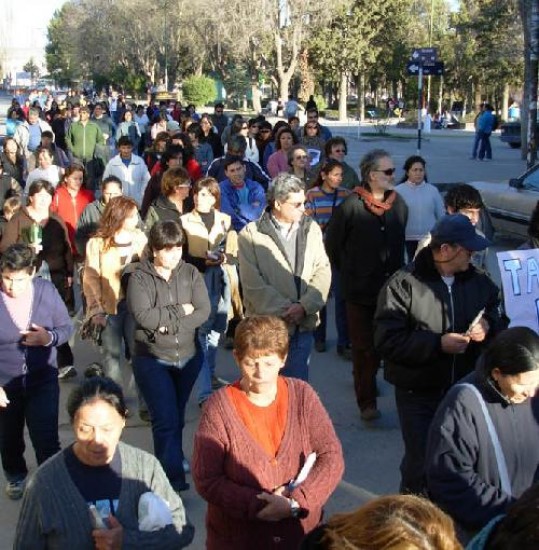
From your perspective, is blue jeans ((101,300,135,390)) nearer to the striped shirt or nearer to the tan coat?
the tan coat

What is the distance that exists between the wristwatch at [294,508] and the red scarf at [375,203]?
10.7 ft

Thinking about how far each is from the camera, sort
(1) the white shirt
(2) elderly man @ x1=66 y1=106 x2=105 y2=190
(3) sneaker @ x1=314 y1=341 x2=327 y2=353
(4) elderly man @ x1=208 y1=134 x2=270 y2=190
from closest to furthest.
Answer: (3) sneaker @ x1=314 y1=341 x2=327 y2=353 < (4) elderly man @ x1=208 y1=134 x2=270 y2=190 < (1) the white shirt < (2) elderly man @ x1=66 y1=106 x2=105 y2=190

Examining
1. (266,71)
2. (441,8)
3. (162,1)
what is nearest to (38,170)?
(266,71)

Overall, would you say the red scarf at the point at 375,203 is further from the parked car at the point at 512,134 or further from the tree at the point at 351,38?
the tree at the point at 351,38

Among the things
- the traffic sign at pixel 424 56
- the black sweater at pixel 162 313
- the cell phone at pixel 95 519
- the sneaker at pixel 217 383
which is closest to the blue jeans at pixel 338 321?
the sneaker at pixel 217 383

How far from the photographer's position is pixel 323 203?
798 cm

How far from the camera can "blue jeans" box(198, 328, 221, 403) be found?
678 centimetres

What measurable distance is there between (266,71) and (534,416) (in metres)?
53.6

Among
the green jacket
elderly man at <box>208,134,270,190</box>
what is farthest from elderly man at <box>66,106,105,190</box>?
elderly man at <box>208,134,270,190</box>

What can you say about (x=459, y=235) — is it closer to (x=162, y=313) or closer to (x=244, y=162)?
(x=162, y=313)

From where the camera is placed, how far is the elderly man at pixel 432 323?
433cm

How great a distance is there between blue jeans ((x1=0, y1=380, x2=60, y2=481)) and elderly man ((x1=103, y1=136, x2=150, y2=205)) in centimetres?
590

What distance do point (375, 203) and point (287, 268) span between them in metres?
1.16

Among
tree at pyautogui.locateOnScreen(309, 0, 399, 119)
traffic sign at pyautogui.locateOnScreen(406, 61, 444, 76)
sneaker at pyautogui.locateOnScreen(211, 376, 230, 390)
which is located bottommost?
sneaker at pyautogui.locateOnScreen(211, 376, 230, 390)
